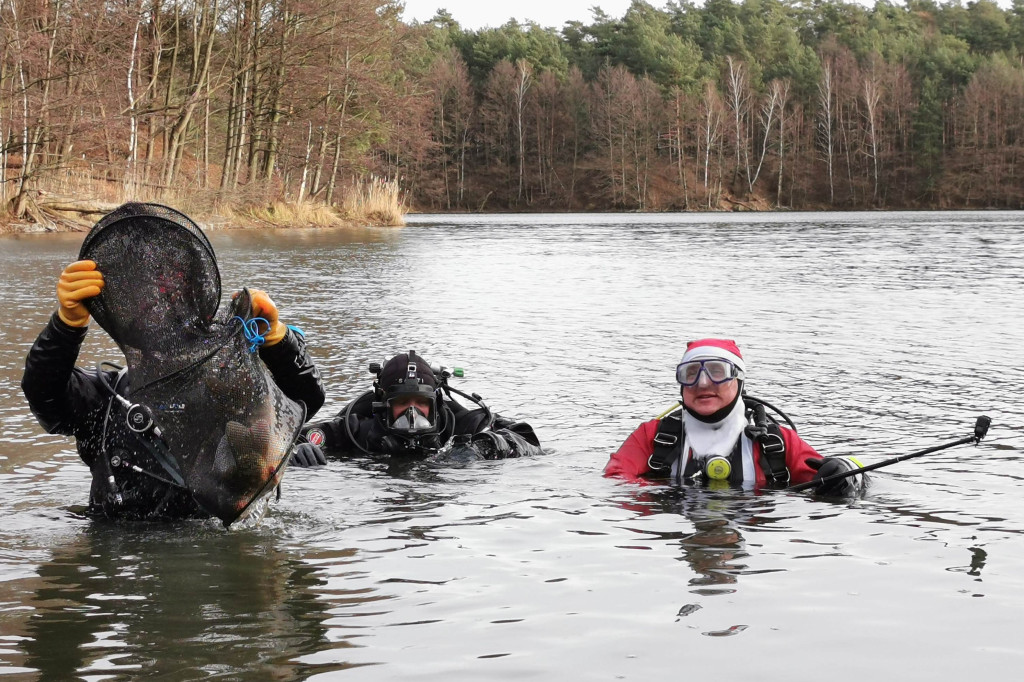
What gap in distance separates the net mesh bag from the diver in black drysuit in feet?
0.73

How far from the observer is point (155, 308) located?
464 centimetres

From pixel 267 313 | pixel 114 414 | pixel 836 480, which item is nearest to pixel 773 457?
pixel 836 480

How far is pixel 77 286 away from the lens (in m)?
4.47

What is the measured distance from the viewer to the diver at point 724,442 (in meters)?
6.43

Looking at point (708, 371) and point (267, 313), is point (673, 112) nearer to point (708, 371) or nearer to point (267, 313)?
point (708, 371)

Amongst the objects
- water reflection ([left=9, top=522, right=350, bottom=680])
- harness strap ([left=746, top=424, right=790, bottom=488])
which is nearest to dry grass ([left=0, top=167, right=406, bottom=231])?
harness strap ([left=746, top=424, right=790, bottom=488])

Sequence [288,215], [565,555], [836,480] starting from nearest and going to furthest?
1. [565,555]
2. [836,480]
3. [288,215]

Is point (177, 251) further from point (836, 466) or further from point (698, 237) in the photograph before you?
point (698, 237)

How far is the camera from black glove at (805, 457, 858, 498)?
6.30 meters

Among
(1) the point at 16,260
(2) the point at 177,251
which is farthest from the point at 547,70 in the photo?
(2) the point at 177,251

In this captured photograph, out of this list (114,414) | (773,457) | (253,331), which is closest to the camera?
(253,331)

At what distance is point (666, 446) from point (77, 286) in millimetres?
3357

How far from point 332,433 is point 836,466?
10.5 ft

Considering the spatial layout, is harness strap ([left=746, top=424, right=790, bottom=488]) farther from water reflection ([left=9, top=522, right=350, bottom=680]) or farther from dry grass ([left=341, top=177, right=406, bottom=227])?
dry grass ([left=341, top=177, right=406, bottom=227])
